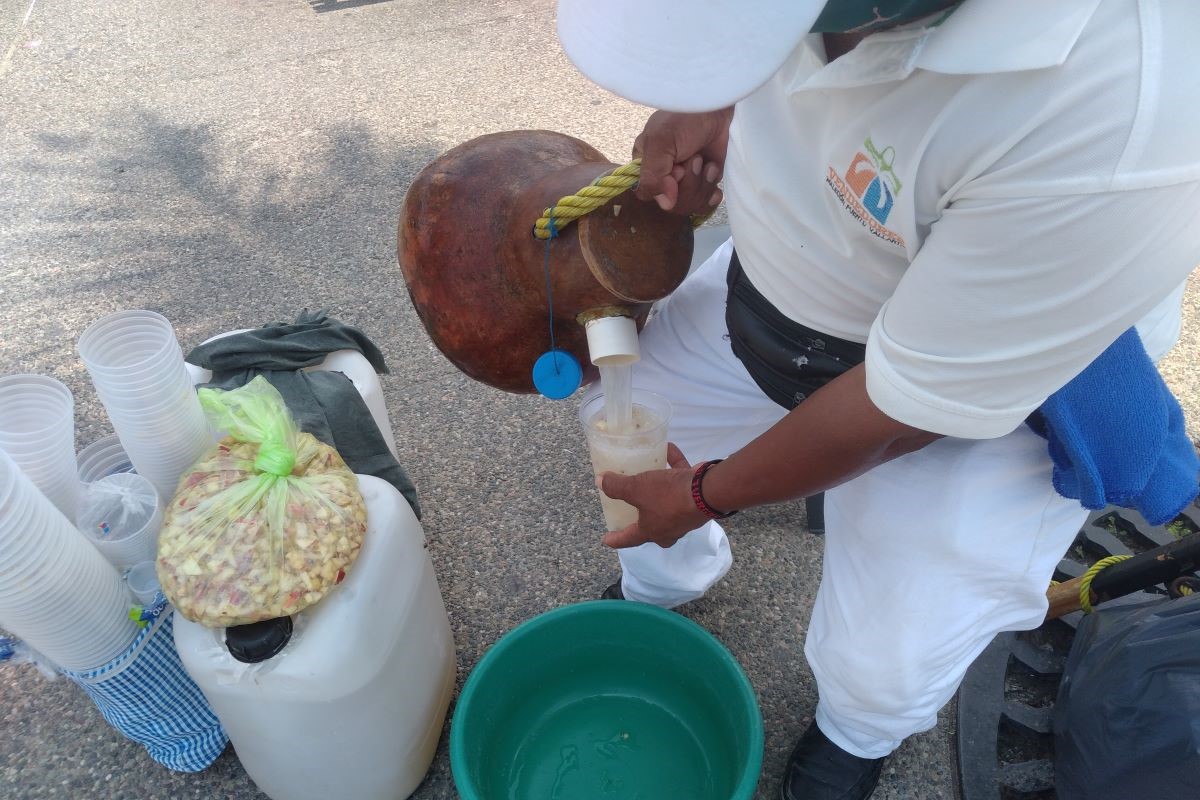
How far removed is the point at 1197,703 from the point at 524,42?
12.2ft

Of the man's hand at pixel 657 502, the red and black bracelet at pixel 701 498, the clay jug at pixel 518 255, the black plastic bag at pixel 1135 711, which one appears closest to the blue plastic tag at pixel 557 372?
the clay jug at pixel 518 255

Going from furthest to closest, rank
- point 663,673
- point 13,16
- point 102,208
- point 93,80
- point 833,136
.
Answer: point 13,16 → point 93,80 → point 102,208 → point 663,673 → point 833,136

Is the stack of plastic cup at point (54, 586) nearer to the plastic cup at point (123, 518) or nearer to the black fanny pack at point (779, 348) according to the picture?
the plastic cup at point (123, 518)

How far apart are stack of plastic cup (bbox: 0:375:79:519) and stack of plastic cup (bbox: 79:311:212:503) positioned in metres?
0.07

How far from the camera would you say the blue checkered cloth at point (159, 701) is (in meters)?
1.30

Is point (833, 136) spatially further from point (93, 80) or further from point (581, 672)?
point (93, 80)

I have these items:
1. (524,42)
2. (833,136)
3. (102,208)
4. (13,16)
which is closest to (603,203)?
Answer: (833,136)

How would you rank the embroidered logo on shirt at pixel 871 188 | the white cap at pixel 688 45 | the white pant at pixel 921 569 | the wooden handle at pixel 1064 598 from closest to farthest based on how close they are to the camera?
the white cap at pixel 688 45 → the embroidered logo on shirt at pixel 871 188 → the white pant at pixel 921 569 → the wooden handle at pixel 1064 598

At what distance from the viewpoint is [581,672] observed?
161 centimetres

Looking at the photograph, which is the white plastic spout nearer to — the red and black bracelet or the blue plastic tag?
the blue plastic tag

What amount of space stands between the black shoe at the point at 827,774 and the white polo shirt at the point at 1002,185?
0.82 meters

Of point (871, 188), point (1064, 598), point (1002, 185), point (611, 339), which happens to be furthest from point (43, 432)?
point (1064, 598)

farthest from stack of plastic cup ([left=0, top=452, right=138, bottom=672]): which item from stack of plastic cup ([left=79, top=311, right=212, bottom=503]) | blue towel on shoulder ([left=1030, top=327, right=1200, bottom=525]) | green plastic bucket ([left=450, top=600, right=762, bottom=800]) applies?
blue towel on shoulder ([left=1030, top=327, right=1200, bottom=525])

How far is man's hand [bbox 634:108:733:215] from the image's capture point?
1196mm
